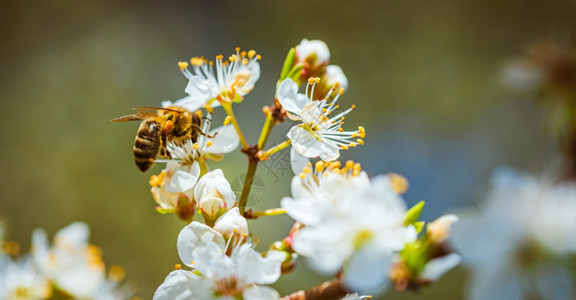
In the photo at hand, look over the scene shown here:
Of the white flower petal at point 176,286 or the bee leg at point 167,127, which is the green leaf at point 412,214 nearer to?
the white flower petal at point 176,286

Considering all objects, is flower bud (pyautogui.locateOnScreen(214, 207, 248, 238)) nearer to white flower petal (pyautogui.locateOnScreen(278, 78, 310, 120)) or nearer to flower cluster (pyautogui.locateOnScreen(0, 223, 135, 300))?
white flower petal (pyautogui.locateOnScreen(278, 78, 310, 120))

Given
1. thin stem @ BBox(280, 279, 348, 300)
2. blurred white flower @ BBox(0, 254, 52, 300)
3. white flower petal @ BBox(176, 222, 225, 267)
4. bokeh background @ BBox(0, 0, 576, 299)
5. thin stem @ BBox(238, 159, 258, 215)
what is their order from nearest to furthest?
thin stem @ BBox(280, 279, 348, 300) → white flower petal @ BBox(176, 222, 225, 267) → thin stem @ BBox(238, 159, 258, 215) → blurred white flower @ BBox(0, 254, 52, 300) → bokeh background @ BBox(0, 0, 576, 299)

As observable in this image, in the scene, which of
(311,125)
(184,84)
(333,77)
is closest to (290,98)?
(311,125)

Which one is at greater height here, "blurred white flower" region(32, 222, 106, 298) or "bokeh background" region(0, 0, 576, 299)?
"bokeh background" region(0, 0, 576, 299)

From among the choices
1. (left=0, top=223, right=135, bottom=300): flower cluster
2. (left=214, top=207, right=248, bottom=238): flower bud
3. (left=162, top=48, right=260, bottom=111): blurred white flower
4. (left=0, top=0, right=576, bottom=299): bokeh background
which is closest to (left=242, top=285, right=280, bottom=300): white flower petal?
(left=214, top=207, right=248, bottom=238): flower bud

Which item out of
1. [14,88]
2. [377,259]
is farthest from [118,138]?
[377,259]

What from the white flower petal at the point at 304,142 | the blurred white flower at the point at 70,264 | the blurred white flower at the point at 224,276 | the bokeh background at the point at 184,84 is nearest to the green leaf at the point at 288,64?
the white flower petal at the point at 304,142

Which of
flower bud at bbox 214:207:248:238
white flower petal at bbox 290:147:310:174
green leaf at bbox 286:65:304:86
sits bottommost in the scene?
flower bud at bbox 214:207:248:238
